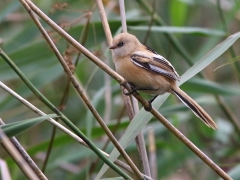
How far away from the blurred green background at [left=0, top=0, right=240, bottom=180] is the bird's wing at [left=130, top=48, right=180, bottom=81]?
19 cm

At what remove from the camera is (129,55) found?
279 cm

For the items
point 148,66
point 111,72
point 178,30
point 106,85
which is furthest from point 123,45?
point 106,85

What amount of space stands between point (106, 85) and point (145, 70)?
89 cm

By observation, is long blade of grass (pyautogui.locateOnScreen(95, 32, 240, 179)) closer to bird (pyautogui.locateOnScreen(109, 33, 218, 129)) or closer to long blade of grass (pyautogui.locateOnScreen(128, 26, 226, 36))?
bird (pyautogui.locateOnScreen(109, 33, 218, 129))

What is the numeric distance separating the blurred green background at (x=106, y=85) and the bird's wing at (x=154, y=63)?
190mm

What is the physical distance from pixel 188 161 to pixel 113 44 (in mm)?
2040

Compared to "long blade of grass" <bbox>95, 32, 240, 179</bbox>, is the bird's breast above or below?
above

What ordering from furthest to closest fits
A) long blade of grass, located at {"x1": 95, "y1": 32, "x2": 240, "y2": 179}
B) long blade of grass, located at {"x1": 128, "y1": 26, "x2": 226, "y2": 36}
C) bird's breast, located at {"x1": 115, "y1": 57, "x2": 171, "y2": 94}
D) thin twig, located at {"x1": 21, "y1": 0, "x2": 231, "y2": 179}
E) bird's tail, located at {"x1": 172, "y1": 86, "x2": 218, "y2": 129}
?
long blade of grass, located at {"x1": 128, "y1": 26, "x2": 226, "y2": 36}, bird's breast, located at {"x1": 115, "y1": 57, "x2": 171, "y2": 94}, bird's tail, located at {"x1": 172, "y1": 86, "x2": 218, "y2": 129}, long blade of grass, located at {"x1": 95, "y1": 32, "x2": 240, "y2": 179}, thin twig, located at {"x1": 21, "y1": 0, "x2": 231, "y2": 179}

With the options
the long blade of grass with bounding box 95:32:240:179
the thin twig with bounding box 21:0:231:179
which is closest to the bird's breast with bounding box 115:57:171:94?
the long blade of grass with bounding box 95:32:240:179

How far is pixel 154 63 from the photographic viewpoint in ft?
8.96

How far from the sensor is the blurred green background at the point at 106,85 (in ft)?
10.2

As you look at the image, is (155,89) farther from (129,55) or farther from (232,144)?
(232,144)

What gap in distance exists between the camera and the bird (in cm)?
264

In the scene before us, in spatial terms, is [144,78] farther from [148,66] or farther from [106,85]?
[106,85]
